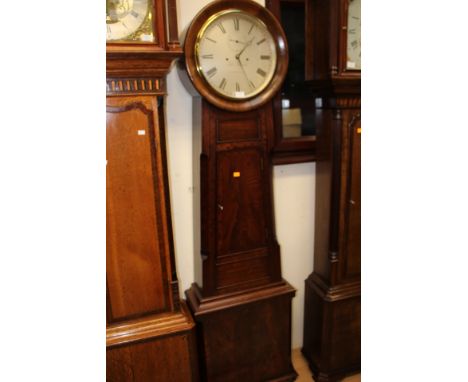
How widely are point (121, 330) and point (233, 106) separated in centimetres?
104

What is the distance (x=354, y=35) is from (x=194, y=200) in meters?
1.07

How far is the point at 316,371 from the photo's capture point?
6.75 feet

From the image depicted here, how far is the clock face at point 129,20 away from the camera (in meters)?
1.27

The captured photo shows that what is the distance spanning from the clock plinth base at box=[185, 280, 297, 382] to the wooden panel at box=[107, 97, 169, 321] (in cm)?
28

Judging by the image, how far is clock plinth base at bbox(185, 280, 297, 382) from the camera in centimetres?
173

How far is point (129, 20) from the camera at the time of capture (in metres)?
1.29

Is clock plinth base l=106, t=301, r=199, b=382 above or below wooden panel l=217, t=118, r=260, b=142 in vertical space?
below

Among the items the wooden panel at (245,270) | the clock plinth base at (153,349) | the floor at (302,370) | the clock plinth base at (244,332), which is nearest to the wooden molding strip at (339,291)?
the clock plinth base at (244,332)

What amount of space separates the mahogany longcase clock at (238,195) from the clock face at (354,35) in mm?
309

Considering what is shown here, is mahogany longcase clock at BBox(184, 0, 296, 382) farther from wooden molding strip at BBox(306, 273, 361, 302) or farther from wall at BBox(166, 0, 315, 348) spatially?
wooden molding strip at BBox(306, 273, 361, 302)

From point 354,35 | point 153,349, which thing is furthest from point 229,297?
point 354,35

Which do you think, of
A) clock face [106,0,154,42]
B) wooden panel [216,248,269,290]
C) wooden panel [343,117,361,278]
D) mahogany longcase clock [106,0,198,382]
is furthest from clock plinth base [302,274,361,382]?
clock face [106,0,154,42]
